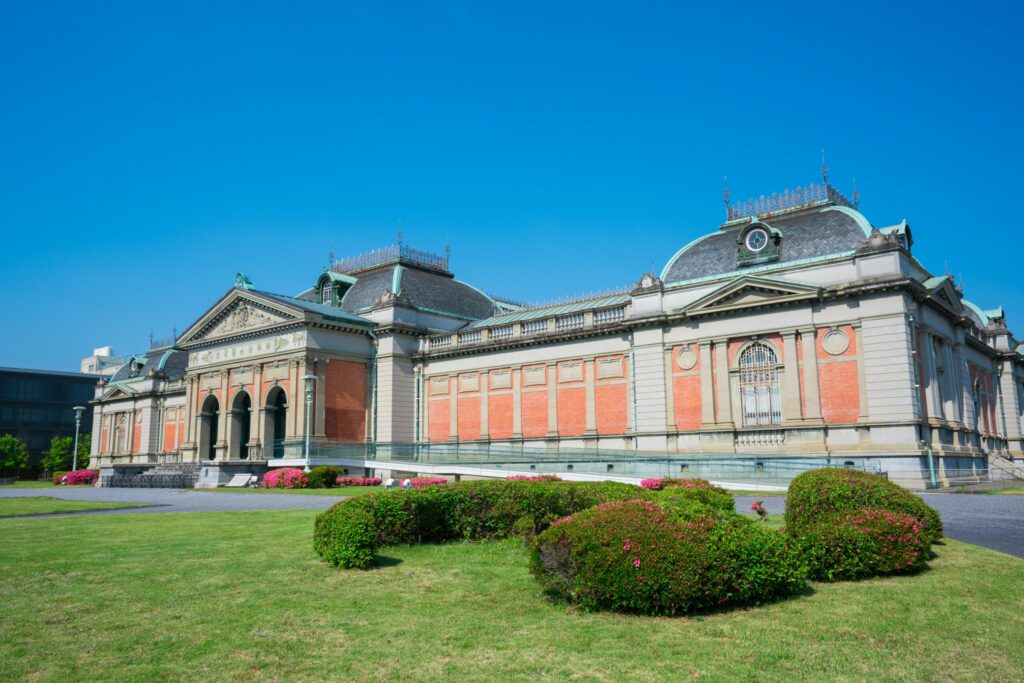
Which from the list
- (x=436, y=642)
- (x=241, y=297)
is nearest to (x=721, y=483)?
(x=436, y=642)

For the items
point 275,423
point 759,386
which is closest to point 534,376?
point 759,386

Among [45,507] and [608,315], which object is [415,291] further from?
[45,507]

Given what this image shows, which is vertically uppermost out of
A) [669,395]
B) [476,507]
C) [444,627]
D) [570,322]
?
[570,322]

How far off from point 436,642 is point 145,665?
2.77 metres

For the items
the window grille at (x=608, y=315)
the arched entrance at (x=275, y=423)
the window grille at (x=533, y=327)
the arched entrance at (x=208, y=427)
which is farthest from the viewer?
the arched entrance at (x=208, y=427)

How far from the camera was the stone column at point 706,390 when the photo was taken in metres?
35.2

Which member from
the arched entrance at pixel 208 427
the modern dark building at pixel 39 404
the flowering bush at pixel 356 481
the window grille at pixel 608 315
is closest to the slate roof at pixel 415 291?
the arched entrance at pixel 208 427

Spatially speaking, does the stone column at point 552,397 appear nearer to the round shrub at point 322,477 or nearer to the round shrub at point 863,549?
the round shrub at point 322,477

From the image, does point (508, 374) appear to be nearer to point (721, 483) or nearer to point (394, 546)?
point (721, 483)

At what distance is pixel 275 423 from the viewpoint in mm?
48656

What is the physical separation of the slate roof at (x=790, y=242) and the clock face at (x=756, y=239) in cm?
A: 81

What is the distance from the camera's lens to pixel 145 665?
7301 millimetres

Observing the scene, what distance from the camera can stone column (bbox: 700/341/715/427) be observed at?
35.2 meters

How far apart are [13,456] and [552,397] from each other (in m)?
60.2
